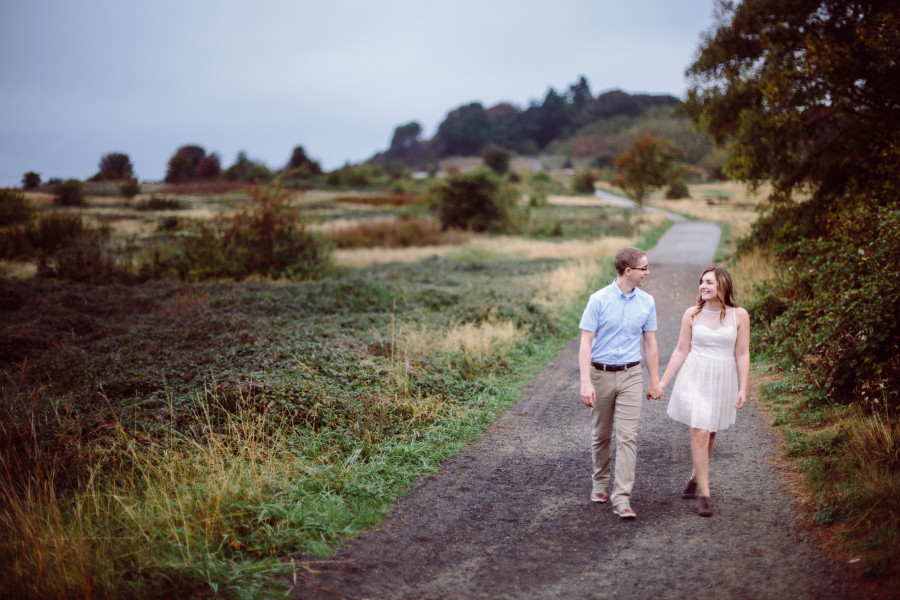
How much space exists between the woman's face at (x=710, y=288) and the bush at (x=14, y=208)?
18577 millimetres

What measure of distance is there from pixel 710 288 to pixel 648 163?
36.6m

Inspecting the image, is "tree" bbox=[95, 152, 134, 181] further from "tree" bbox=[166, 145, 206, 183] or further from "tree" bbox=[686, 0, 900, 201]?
"tree" bbox=[686, 0, 900, 201]

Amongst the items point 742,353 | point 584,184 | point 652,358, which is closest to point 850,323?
point 742,353

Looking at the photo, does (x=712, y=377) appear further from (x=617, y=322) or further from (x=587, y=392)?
(x=587, y=392)

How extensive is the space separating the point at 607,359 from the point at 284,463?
9.73 ft

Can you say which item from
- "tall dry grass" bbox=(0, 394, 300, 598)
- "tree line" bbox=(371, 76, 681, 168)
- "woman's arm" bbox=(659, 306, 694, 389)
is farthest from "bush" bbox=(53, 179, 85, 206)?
"tree line" bbox=(371, 76, 681, 168)

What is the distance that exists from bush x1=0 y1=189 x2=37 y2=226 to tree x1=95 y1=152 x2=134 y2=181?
248 centimetres

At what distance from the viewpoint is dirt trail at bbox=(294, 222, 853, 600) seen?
3879 millimetres

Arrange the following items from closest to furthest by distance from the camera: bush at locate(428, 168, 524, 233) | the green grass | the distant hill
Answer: the green grass → bush at locate(428, 168, 524, 233) → the distant hill

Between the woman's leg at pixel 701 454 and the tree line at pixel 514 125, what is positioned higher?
the tree line at pixel 514 125

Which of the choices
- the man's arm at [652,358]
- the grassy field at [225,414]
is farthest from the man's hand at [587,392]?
the grassy field at [225,414]

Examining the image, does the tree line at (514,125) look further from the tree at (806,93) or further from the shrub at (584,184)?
the tree at (806,93)

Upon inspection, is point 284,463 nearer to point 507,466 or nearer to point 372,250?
point 507,466

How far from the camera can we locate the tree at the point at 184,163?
24.5 meters
